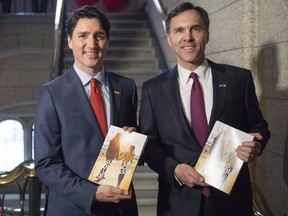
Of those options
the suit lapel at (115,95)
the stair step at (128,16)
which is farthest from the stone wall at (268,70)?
the stair step at (128,16)

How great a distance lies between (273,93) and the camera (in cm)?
336

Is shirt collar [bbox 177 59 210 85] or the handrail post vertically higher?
shirt collar [bbox 177 59 210 85]

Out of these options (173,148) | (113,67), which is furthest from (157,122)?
(113,67)

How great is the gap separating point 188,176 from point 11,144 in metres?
12.5

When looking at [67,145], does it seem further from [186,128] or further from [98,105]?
[186,128]

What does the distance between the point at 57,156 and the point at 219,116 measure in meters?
0.80

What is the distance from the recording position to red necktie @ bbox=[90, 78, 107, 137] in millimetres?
2225

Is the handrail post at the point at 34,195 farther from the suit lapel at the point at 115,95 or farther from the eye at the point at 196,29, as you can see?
the eye at the point at 196,29

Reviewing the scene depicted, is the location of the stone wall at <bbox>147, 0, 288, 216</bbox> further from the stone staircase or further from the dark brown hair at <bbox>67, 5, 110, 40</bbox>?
the stone staircase

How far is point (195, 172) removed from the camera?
2.19 metres

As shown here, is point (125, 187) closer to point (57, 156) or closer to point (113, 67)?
point (57, 156)

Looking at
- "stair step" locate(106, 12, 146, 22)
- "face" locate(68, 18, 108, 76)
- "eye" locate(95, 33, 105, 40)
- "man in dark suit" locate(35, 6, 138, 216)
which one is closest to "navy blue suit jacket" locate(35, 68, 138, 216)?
"man in dark suit" locate(35, 6, 138, 216)

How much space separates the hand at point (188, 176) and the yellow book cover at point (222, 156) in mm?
28

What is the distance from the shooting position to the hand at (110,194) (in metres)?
2.03
